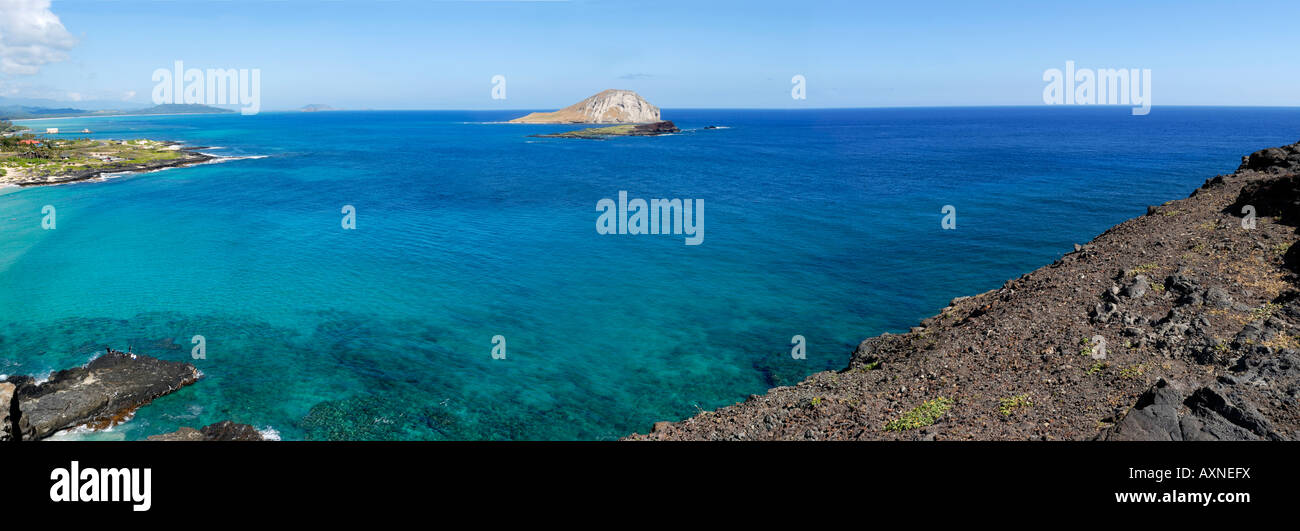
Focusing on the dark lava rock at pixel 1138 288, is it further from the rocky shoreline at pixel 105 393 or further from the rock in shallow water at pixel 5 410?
the rocky shoreline at pixel 105 393

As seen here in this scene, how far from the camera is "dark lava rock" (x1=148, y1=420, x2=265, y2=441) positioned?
21.8 meters

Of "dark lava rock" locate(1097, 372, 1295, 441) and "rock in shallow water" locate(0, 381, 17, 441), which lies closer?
"rock in shallow water" locate(0, 381, 17, 441)

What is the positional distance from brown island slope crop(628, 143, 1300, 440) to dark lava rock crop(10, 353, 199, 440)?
21.2 meters

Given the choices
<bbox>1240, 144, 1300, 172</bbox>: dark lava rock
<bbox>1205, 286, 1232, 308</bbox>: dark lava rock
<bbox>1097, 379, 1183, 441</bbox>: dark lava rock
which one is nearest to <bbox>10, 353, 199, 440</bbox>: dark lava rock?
<bbox>1097, 379, 1183, 441</bbox>: dark lava rock

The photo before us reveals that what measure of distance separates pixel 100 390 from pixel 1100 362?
35.4m

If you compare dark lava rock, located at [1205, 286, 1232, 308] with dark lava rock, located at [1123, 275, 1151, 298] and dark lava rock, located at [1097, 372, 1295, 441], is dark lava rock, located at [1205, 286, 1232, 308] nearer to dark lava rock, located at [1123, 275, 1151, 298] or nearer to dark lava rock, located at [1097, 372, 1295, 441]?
dark lava rock, located at [1123, 275, 1151, 298]

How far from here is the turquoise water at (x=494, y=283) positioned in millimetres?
26312

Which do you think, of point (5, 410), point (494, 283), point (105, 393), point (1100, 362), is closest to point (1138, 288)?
point (1100, 362)

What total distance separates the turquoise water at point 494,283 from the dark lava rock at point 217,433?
3.13ft

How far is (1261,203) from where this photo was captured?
30609 mm

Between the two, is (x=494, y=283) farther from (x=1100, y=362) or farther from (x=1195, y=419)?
(x=1195, y=419)

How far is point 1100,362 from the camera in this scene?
19172 mm

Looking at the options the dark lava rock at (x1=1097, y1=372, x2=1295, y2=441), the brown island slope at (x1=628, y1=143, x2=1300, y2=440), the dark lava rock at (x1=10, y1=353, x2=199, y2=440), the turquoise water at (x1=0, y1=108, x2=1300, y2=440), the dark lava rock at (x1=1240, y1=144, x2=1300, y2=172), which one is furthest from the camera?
the dark lava rock at (x1=1240, y1=144, x2=1300, y2=172)
